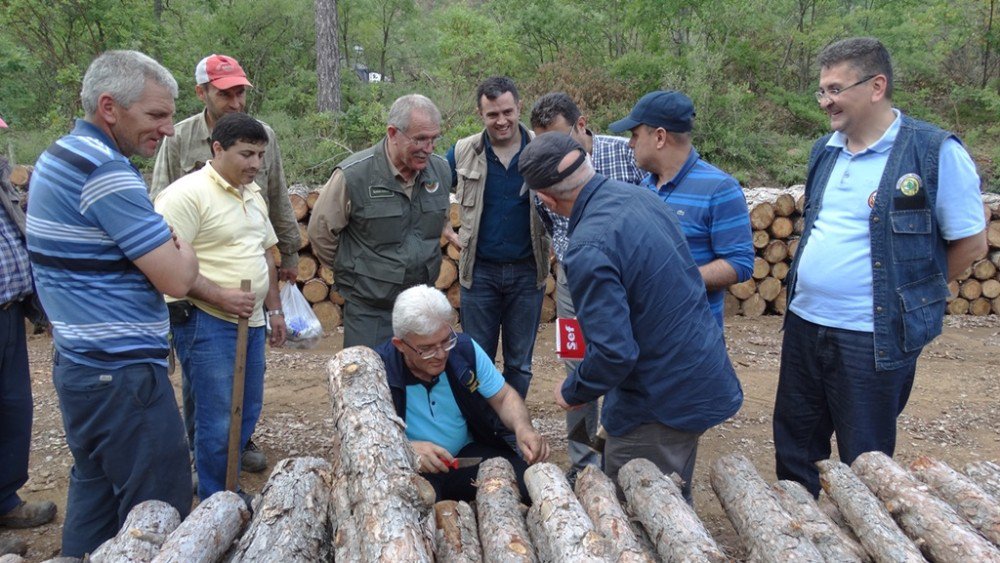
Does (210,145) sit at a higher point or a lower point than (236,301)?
higher

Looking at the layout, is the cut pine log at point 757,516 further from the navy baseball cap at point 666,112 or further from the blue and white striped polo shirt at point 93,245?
the blue and white striped polo shirt at point 93,245

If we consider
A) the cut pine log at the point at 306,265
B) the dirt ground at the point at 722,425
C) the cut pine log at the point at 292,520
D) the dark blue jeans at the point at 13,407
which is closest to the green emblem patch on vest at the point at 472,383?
the cut pine log at the point at 292,520

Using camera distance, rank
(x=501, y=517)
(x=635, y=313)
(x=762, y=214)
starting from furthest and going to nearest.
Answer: (x=762, y=214) < (x=635, y=313) < (x=501, y=517)

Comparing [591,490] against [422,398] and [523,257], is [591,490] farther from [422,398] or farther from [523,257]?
[523,257]

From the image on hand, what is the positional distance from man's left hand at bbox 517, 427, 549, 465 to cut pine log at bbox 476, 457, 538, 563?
153mm

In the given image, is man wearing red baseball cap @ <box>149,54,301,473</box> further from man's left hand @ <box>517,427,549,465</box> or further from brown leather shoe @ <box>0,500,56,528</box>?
man's left hand @ <box>517,427,549,465</box>

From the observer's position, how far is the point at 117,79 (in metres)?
2.70

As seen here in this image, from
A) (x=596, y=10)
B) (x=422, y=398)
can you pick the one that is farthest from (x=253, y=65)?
(x=422, y=398)

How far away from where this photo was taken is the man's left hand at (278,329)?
4281 mm

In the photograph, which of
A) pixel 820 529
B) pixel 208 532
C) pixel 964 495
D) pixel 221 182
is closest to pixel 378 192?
pixel 221 182

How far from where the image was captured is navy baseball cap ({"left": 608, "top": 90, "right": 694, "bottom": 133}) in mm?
3479

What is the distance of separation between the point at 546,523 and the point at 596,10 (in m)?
13.0

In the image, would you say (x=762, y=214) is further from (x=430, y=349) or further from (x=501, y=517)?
(x=501, y=517)

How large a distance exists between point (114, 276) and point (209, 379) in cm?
110
